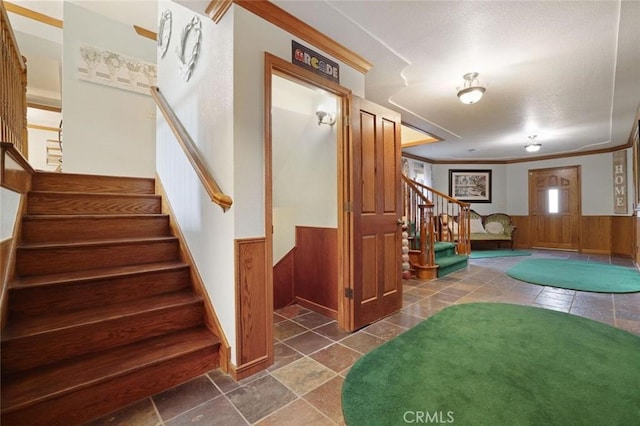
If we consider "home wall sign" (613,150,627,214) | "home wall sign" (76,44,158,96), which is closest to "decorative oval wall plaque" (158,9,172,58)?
"home wall sign" (76,44,158,96)

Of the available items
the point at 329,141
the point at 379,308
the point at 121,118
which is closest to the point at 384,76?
the point at 329,141

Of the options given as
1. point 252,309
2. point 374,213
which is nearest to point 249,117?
point 252,309

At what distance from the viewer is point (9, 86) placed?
7.98 feet

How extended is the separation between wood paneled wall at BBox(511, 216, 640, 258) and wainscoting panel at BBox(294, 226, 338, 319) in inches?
282

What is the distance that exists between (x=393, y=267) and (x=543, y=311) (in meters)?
1.61

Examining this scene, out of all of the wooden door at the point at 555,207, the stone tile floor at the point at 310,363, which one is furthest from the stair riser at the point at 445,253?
the wooden door at the point at 555,207

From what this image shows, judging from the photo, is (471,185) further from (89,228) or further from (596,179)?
(89,228)

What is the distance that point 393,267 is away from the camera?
2.99 metres

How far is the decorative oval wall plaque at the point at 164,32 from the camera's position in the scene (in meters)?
2.95

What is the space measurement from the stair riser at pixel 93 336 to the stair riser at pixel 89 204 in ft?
4.33

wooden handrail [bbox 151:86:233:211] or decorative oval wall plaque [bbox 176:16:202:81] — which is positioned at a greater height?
decorative oval wall plaque [bbox 176:16:202:81]

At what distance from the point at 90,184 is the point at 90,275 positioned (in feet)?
4.40

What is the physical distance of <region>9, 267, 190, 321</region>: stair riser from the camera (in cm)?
175

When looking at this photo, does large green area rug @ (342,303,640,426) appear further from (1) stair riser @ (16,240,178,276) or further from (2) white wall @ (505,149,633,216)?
(2) white wall @ (505,149,633,216)
